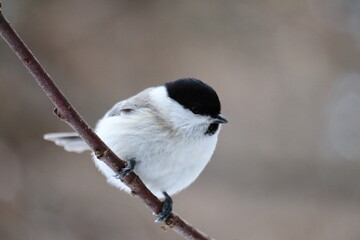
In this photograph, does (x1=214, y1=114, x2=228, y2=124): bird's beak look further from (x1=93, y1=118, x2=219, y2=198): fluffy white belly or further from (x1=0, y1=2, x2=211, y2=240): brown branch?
(x1=0, y1=2, x2=211, y2=240): brown branch

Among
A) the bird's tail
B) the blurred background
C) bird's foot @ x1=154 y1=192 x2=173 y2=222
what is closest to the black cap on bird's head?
bird's foot @ x1=154 y1=192 x2=173 y2=222

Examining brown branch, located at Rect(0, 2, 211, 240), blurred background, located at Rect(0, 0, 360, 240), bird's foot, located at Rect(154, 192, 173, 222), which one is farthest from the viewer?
blurred background, located at Rect(0, 0, 360, 240)

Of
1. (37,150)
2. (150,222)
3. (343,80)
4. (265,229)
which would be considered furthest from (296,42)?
(37,150)

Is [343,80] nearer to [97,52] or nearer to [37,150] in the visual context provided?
[97,52]

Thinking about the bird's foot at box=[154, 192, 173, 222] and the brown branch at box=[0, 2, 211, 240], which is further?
the bird's foot at box=[154, 192, 173, 222]

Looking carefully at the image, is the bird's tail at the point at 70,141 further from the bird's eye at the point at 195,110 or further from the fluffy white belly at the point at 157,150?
the bird's eye at the point at 195,110

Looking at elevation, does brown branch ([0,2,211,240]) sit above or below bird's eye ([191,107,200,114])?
below

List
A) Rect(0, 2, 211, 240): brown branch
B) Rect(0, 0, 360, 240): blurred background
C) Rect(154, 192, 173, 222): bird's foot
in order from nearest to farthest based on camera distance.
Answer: Rect(0, 2, 211, 240): brown branch
Rect(154, 192, 173, 222): bird's foot
Rect(0, 0, 360, 240): blurred background

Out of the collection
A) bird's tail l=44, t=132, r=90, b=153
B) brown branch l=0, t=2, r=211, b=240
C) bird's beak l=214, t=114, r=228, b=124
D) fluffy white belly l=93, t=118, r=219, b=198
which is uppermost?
bird's beak l=214, t=114, r=228, b=124
